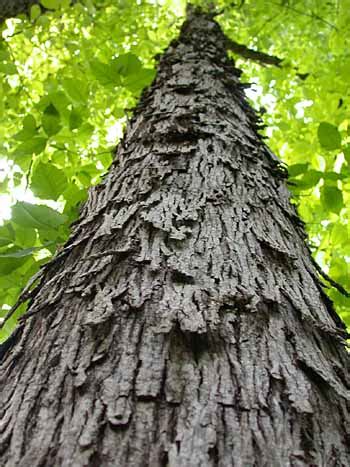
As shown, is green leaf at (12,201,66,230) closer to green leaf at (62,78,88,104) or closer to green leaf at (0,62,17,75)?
green leaf at (62,78,88,104)

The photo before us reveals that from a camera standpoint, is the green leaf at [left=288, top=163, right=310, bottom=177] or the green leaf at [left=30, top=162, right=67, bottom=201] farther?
the green leaf at [left=288, top=163, right=310, bottom=177]

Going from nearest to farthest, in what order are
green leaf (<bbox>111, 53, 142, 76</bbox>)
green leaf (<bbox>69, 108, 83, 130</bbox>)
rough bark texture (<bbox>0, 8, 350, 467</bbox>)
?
rough bark texture (<bbox>0, 8, 350, 467</bbox>)
green leaf (<bbox>111, 53, 142, 76</bbox>)
green leaf (<bbox>69, 108, 83, 130</bbox>)

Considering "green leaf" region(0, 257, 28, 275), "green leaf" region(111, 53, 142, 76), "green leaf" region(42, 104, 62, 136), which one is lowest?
"green leaf" region(0, 257, 28, 275)

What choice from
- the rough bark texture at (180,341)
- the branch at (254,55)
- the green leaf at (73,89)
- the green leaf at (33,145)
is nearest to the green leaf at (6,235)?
the rough bark texture at (180,341)

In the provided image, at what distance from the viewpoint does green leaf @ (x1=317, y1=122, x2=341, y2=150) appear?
6.18 feet

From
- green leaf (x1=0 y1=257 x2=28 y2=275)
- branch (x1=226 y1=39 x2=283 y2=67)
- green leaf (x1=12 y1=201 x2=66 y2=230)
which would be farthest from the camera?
branch (x1=226 y1=39 x2=283 y2=67)

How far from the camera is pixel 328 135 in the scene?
6.21 ft

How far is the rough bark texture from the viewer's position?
58cm

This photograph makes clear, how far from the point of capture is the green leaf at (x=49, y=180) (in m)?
1.53

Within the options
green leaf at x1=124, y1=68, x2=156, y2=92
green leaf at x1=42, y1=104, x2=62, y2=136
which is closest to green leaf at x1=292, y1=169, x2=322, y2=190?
green leaf at x1=124, y1=68, x2=156, y2=92

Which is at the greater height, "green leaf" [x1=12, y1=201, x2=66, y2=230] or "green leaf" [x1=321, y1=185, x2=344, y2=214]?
"green leaf" [x1=321, y1=185, x2=344, y2=214]

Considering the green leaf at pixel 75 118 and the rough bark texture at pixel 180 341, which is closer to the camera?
the rough bark texture at pixel 180 341

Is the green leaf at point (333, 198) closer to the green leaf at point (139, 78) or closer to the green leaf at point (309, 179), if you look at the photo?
the green leaf at point (309, 179)

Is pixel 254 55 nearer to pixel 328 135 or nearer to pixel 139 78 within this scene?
pixel 139 78
